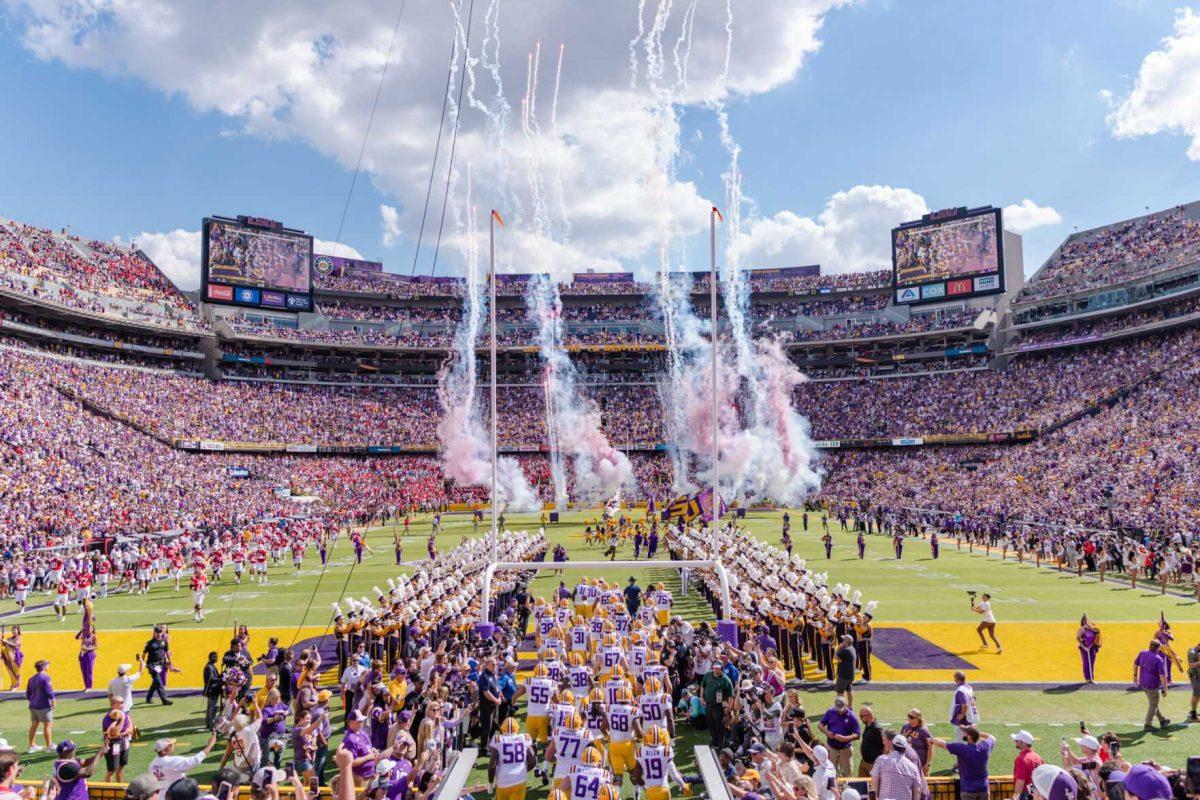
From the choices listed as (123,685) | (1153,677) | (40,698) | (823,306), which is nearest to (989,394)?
(823,306)

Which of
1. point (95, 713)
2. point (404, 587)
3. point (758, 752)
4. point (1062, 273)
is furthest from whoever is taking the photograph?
point (1062, 273)

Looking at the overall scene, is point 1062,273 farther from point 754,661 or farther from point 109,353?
point 109,353

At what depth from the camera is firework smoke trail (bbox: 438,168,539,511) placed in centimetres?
5234

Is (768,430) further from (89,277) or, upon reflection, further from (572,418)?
(89,277)

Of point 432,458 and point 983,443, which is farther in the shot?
point 432,458

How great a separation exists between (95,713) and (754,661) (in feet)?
34.2

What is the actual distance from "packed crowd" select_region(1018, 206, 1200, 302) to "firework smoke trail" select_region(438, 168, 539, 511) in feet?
139

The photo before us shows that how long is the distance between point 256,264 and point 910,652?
59.6m

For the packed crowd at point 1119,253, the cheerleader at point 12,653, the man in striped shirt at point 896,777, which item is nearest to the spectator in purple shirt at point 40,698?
the cheerleader at point 12,653

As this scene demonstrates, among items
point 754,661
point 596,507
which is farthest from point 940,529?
point 754,661

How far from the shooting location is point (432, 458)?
2336 inches

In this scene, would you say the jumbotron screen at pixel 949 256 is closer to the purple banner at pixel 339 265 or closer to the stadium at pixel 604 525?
the stadium at pixel 604 525

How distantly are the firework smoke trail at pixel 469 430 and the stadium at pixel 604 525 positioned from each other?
37 cm

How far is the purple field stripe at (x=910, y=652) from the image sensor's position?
1480 cm
